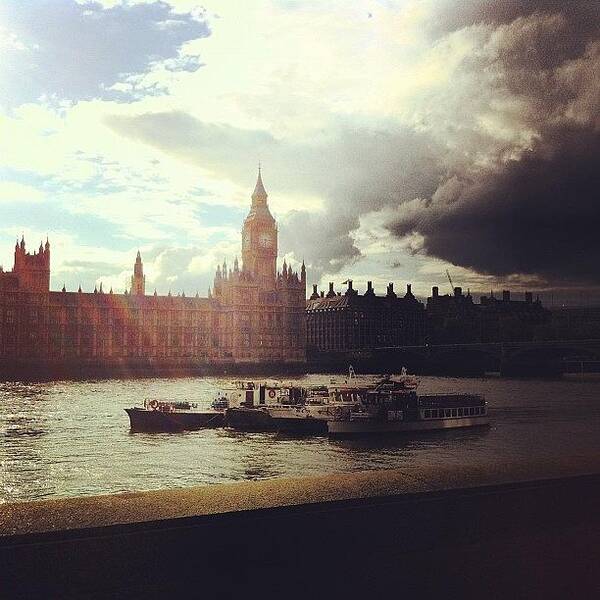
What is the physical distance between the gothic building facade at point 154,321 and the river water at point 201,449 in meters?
19.1

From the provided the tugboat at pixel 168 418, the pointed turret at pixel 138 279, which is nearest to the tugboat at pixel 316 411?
the tugboat at pixel 168 418

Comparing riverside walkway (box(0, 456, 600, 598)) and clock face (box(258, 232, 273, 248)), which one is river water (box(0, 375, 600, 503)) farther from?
clock face (box(258, 232, 273, 248))

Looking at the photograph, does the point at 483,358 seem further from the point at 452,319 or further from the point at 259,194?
the point at 259,194

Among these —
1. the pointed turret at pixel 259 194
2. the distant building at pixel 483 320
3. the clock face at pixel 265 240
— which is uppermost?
the pointed turret at pixel 259 194

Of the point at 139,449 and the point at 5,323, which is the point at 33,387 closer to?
the point at 5,323

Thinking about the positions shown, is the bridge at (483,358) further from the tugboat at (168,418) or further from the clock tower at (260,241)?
the tugboat at (168,418)

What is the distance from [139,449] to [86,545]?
36.9 feet

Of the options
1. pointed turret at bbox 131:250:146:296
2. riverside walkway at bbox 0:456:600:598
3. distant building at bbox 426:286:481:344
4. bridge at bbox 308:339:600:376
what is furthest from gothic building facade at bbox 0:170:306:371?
riverside walkway at bbox 0:456:600:598

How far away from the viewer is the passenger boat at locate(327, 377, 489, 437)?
44.5 feet

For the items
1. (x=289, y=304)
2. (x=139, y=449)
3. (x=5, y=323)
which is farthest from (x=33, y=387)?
(x=289, y=304)

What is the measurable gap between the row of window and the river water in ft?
1.62

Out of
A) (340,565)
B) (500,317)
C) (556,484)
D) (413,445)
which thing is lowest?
(413,445)

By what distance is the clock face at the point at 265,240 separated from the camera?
48.0 meters

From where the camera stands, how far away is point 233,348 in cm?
4188
